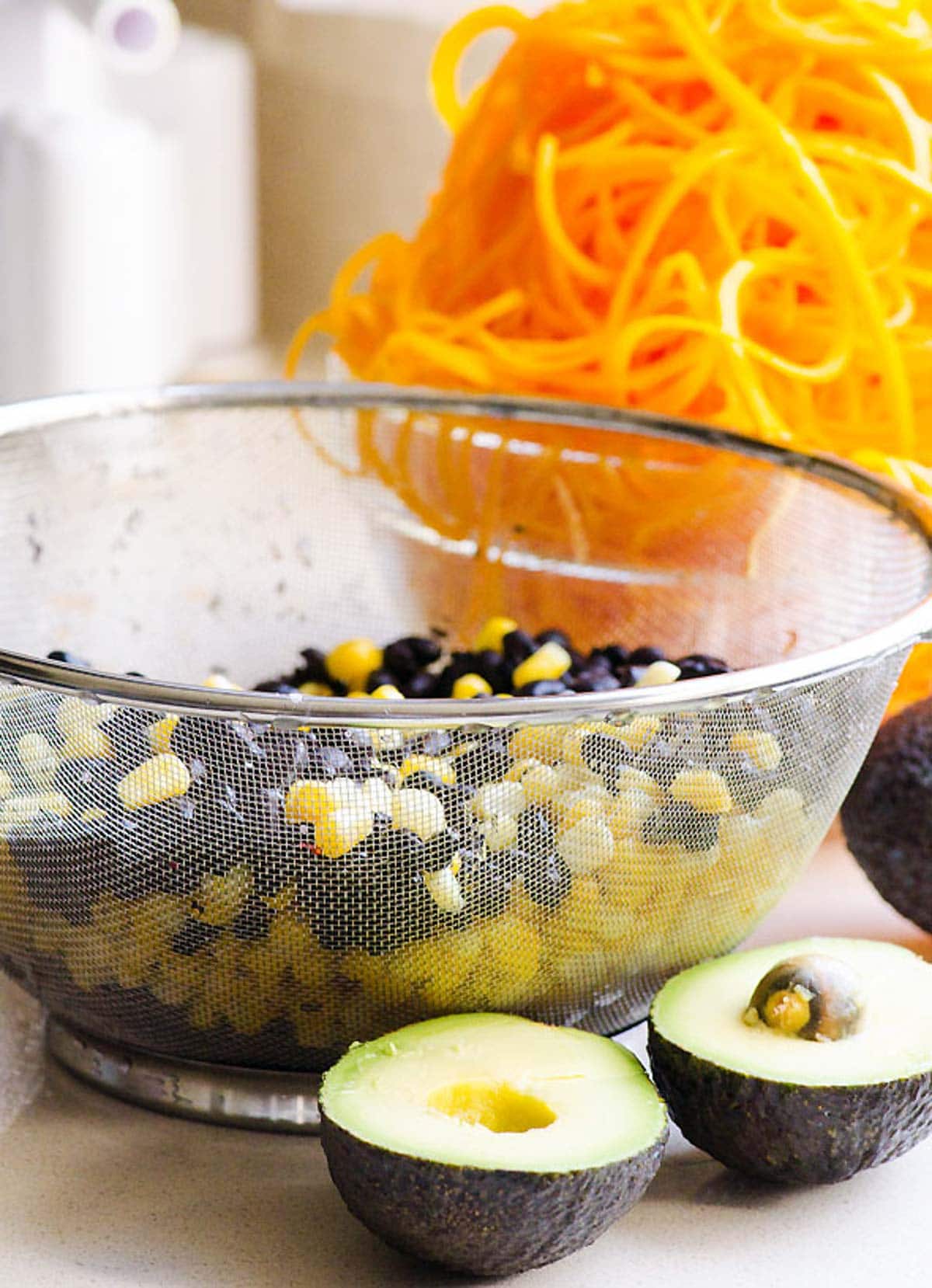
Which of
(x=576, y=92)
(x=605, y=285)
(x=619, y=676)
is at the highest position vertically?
(x=576, y=92)

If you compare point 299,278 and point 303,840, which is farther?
point 299,278

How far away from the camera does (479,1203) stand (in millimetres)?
542

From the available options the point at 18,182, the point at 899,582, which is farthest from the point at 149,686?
the point at 18,182

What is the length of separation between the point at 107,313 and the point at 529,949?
1.07 m

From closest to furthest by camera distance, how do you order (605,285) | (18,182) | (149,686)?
(149,686)
(605,285)
(18,182)

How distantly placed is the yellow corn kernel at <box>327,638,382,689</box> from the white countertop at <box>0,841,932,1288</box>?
0.97 feet

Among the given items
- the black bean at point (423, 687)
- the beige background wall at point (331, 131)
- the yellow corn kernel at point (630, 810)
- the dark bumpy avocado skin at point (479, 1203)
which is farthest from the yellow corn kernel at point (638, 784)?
the beige background wall at point (331, 131)

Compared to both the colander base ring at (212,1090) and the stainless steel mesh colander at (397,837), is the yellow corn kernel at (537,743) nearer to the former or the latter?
the stainless steel mesh colander at (397,837)

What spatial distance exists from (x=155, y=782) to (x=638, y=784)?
0.18m

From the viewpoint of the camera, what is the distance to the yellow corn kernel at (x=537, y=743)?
0.61m

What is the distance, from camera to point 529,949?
650mm

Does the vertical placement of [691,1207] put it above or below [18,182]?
below

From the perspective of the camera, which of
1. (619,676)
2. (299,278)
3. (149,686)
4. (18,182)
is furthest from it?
(299,278)

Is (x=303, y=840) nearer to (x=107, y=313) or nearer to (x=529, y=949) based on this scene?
(x=529, y=949)
